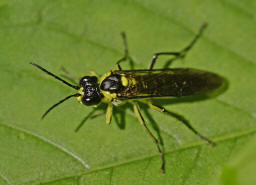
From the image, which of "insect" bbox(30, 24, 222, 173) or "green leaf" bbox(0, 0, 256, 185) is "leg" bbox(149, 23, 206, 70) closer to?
"green leaf" bbox(0, 0, 256, 185)

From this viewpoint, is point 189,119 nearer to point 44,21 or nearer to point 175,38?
point 175,38

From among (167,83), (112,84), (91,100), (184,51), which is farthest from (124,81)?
(184,51)

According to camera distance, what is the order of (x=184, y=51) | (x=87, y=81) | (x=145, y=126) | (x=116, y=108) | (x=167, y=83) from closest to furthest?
1. (x=145, y=126)
2. (x=87, y=81)
3. (x=167, y=83)
4. (x=116, y=108)
5. (x=184, y=51)

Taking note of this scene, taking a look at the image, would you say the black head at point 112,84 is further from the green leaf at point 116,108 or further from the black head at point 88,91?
the green leaf at point 116,108

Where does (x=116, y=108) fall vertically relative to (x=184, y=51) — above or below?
below

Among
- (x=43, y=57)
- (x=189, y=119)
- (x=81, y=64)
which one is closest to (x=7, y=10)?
(x=43, y=57)

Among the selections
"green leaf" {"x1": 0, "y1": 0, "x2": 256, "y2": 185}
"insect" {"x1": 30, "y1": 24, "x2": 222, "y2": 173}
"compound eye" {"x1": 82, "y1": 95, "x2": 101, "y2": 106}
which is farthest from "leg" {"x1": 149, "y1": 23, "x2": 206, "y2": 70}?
"compound eye" {"x1": 82, "y1": 95, "x2": 101, "y2": 106}

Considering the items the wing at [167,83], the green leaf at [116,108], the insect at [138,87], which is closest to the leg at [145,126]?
the insect at [138,87]

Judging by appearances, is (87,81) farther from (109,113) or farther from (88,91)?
(109,113)

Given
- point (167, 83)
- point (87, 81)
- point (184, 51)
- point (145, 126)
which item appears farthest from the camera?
point (184, 51)
